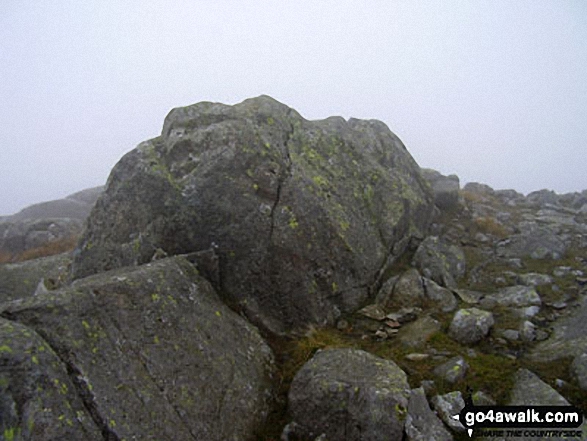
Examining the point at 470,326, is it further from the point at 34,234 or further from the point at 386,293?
the point at 34,234

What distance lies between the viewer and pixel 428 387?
25.2ft

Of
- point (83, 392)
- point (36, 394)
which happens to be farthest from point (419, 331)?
point (36, 394)

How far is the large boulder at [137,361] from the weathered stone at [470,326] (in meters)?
5.04

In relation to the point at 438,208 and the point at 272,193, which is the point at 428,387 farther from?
the point at 438,208

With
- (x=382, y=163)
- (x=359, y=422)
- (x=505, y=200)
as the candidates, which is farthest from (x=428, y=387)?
(x=505, y=200)

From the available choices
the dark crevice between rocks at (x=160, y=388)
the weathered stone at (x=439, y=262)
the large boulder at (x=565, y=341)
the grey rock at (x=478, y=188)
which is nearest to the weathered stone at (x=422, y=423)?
the large boulder at (x=565, y=341)

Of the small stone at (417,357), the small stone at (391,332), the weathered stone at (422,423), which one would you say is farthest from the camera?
the small stone at (391,332)

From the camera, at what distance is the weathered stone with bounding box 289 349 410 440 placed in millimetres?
7023

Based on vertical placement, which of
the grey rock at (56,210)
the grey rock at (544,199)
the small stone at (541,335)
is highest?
the grey rock at (56,210)

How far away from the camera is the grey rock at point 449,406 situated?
22.6 ft

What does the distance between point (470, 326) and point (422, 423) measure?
3.60m

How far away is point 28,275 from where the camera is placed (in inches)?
581

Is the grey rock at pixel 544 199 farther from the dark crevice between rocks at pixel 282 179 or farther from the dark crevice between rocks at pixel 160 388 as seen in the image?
the dark crevice between rocks at pixel 160 388

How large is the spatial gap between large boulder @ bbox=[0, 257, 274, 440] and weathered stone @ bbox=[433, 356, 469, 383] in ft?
13.2
